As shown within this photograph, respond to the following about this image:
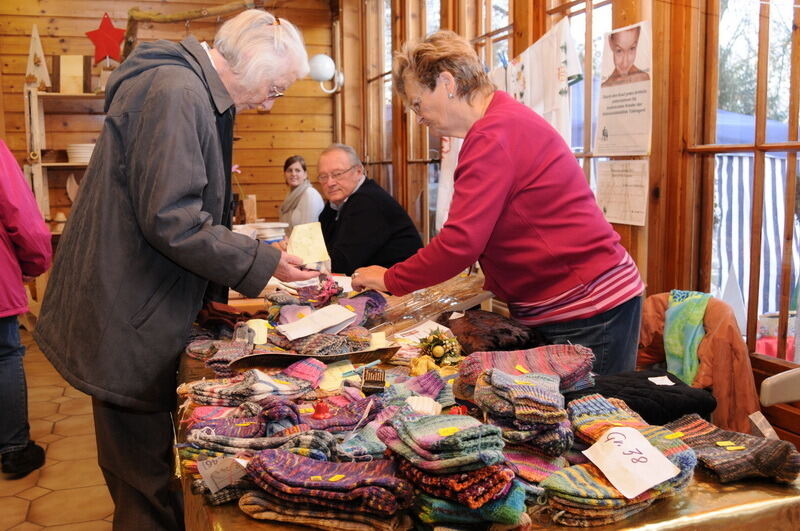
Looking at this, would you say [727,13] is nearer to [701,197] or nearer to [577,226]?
[701,197]

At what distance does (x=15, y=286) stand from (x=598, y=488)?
9.22ft

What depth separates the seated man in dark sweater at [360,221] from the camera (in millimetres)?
3268

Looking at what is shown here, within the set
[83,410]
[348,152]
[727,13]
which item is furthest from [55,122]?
[727,13]

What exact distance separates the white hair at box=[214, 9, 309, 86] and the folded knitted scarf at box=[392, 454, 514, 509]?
1142 mm

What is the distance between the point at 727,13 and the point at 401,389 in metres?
1.75

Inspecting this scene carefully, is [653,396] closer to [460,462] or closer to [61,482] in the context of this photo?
[460,462]

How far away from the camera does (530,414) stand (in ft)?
3.61

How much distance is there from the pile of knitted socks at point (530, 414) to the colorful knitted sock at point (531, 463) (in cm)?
1

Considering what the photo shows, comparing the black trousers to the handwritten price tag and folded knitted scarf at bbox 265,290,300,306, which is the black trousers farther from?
the handwritten price tag

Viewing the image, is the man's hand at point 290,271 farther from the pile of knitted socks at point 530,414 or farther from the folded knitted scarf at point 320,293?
the pile of knitted socks at point 530,414

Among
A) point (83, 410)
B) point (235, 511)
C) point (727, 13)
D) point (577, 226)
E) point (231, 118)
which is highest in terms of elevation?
point (727, 13)

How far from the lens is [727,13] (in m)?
2.37

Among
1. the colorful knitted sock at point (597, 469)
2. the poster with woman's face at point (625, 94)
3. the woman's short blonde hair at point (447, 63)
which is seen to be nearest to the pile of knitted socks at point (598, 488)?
the colorful knitted sock at point (597, 469)

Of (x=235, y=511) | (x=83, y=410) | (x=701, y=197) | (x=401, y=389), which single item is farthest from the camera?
(x=83, y=410)
